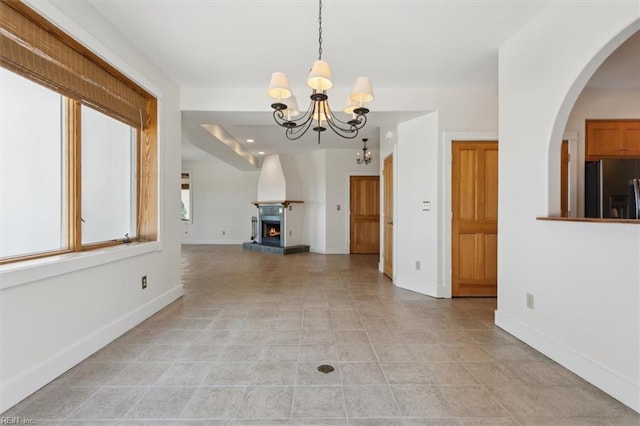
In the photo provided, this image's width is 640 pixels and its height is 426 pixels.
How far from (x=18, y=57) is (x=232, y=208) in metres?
7.29

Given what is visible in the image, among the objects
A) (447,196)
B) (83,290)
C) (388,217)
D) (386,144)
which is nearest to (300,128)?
(386,144)

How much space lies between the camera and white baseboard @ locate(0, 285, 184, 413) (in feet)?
5.03

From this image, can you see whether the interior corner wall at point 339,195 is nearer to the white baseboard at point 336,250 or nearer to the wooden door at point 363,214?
the white baseboard at point 336,250

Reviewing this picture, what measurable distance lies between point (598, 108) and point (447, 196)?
6.49 feet

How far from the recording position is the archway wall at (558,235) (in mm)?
1611

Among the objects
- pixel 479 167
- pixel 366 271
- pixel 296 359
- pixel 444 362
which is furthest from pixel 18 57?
pixel 366 271

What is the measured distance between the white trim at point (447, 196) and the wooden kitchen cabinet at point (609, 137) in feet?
3.45

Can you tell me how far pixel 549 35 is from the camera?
2.12 m

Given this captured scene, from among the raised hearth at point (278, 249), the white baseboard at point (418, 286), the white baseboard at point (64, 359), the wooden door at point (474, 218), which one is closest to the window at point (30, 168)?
the white baseboard at point (64, 359)

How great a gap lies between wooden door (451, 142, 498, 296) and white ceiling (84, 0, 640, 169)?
0.87 m

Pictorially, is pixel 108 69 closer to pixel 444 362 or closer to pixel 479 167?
pixel 444 362

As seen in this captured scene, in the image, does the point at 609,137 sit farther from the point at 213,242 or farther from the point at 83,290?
the point at 213,242

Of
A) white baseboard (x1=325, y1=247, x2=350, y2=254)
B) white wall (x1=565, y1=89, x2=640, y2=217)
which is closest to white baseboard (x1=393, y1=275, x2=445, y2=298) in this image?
white wall (x1=565, y1=89, x2=640, y2=217)

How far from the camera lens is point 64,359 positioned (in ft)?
6.11
